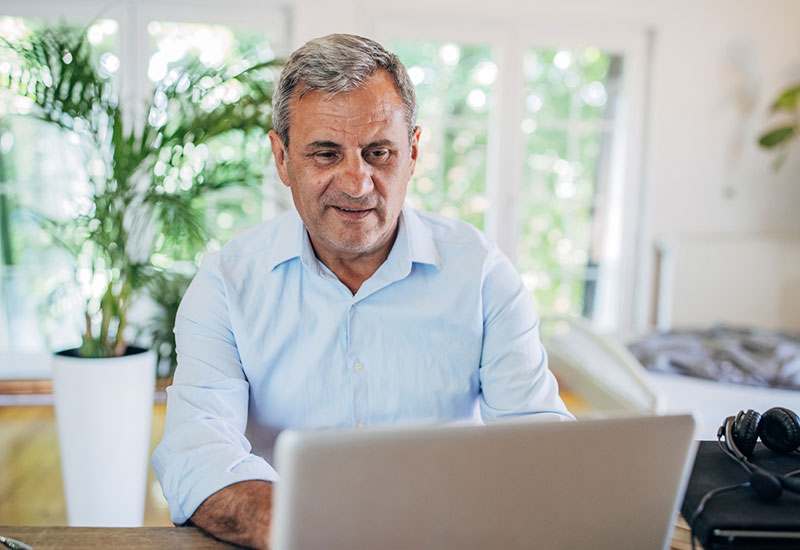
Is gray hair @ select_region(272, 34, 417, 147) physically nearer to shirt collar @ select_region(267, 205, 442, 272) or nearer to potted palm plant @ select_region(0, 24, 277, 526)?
shirt collar @ select_region(267, 205, 442, 272)

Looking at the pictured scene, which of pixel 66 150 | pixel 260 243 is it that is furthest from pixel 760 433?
pixel 66 150

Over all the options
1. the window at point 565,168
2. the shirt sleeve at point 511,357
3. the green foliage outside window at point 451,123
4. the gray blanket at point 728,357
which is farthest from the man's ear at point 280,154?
the window at point 565,168

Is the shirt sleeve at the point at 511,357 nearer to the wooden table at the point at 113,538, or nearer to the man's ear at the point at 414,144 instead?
the man's ear at the point at 414,144

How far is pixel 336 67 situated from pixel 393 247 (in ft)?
1.11

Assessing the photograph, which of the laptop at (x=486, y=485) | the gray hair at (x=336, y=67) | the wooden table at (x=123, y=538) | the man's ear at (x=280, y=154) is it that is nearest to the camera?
the laptop at (x=486, y=485)

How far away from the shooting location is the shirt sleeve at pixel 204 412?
0.96m

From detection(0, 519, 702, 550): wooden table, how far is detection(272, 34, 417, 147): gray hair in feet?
2.28

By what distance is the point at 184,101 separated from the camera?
2189 mm

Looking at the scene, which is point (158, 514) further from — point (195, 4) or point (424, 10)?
point (424, 10)

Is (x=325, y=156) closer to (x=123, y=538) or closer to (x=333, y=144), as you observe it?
(x=333, y=144)

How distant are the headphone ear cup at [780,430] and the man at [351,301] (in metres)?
0.32

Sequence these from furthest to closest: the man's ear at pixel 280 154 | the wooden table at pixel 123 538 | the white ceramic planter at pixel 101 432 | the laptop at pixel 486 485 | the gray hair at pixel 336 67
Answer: the white ceramic planter at pixel 101 432
the man's ear at pixel 280 154
the gray hair at pixel 336 67
the wooden table at pixel 123 538
the laptop at pixel 486 485

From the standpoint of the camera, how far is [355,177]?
1172mm

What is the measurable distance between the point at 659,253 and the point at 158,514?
312cm
